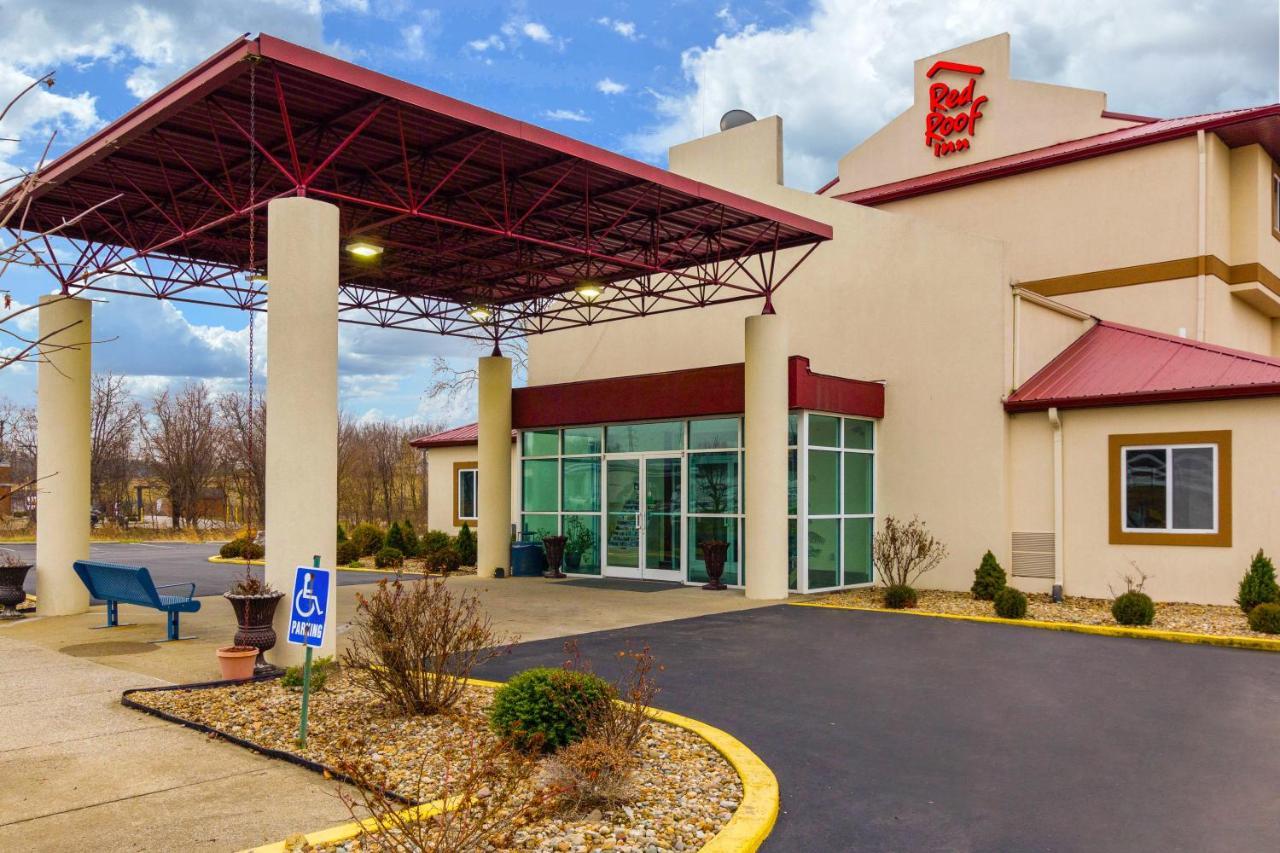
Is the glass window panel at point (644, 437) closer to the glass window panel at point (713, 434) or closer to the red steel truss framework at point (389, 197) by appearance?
the glass window panel at point (713, 434)

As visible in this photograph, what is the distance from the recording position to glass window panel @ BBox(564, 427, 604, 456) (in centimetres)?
1953

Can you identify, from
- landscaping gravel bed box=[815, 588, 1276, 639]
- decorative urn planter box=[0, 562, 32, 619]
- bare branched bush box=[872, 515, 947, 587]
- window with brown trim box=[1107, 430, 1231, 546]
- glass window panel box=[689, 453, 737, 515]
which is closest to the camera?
landscaping gravel bed box=[815, 588, 1276, 639]

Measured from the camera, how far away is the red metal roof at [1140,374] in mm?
14062

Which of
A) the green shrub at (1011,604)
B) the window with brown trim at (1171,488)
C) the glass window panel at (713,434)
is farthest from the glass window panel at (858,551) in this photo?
the window with brown trim at (1171,488)

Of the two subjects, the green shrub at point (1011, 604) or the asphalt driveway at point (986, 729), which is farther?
the green shrub at point (1011, 604)

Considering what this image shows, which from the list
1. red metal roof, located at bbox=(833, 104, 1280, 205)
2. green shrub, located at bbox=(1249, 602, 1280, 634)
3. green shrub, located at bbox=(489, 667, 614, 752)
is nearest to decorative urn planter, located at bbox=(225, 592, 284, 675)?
green shrub, located at bbox=(489, 667, 614, 752)

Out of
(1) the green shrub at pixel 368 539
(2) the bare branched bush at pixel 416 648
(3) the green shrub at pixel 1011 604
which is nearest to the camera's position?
(2) the bare branched bush at pixel 416 648

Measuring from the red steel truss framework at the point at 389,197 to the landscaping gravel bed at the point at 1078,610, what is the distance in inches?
226

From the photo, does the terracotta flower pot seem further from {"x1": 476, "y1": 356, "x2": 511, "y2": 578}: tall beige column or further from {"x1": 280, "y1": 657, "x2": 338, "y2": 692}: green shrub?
{"x1": 476, "y1": 356, "x2": 511, "y2": 578}: tall beige column

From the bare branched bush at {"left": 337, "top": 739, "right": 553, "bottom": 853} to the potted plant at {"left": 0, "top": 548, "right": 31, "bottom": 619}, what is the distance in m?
9.51

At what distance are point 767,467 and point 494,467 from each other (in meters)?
7.19

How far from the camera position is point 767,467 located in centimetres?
1545

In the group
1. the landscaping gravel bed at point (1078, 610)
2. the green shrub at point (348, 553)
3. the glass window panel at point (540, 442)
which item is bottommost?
the green shrub at point (348, 553)

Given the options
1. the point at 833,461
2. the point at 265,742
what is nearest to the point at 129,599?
the point at 265,742
